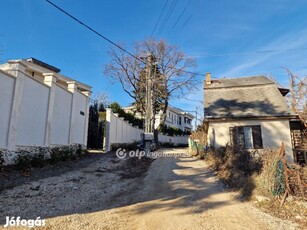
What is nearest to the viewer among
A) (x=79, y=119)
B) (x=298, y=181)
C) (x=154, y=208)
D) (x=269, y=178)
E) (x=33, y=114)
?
(x=154, y=208)

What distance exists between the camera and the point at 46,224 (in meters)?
4.19

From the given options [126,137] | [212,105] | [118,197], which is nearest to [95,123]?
[126,137]

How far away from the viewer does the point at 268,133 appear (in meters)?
14.7

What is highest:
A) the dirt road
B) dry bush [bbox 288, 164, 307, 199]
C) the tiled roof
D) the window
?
the tiled roof

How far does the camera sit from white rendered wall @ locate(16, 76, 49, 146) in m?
8.36

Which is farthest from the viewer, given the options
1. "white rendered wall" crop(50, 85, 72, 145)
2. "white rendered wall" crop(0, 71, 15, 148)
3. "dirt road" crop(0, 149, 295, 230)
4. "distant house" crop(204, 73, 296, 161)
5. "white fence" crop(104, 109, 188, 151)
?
"white fence" crop(104, 109, 188, 151)

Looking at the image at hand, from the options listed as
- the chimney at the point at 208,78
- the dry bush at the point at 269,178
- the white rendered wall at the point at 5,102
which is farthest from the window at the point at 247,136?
the white rendered wall at the point at 5,102

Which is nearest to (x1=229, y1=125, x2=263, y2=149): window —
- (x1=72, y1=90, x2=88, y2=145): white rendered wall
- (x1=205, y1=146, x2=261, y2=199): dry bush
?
(x1=205, y1=146, x2=261, y2=199): dry bush

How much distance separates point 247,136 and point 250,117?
1262 mm

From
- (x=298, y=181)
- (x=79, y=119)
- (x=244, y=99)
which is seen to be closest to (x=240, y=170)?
(x=298, y=181)

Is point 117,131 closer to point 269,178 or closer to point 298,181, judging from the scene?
point 269,178

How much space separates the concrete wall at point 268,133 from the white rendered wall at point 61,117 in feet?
31.2

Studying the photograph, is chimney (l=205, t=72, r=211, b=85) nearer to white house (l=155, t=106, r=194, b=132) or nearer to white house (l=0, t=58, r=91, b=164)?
white house (l=0, t=58, r=91, b=164)

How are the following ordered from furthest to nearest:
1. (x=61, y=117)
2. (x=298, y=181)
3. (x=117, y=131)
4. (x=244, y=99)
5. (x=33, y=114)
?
(x=117, y=131)
(x=244, y=99)
(x=61, y=117)
(x=33, y=114)
(x=298, y=181)
